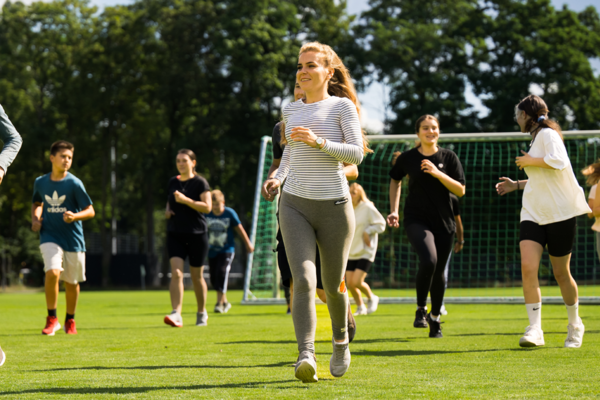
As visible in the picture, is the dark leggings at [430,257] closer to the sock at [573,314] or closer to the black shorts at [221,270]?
the sock at [573,314]

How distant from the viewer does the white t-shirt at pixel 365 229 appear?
10.8 meters

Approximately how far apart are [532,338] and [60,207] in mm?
4783

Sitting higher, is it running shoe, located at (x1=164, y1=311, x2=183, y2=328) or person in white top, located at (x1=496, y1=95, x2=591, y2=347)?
person in white top, located at (x1=496, y1=95, x2=591, y2=347)

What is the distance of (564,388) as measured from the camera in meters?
3.97

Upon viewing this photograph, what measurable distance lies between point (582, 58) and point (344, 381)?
105 ft

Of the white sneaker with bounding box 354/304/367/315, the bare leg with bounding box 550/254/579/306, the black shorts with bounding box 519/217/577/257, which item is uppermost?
the black shorts with bounding box 519/217/577/257

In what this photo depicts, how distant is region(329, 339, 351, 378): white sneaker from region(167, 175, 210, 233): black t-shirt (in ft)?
15.3

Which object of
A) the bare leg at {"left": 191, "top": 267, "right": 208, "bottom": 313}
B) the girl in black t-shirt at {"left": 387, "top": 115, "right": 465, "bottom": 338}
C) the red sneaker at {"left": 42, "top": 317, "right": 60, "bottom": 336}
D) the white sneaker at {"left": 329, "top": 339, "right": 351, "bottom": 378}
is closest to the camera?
the white sneaker at {"left": 329, "top": 339, "right": 351, "bottom": 378}

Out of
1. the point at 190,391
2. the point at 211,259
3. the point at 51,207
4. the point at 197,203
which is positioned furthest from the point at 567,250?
the point at 211,259

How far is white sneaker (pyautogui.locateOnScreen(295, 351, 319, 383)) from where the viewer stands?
13.4ft

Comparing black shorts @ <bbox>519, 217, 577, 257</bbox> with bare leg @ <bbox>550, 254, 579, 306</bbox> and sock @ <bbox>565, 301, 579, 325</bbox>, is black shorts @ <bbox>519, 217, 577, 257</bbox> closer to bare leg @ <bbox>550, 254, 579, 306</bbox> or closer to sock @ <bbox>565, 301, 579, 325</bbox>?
bare leg @ <bbox>550, 254, 579, 306</bbox>

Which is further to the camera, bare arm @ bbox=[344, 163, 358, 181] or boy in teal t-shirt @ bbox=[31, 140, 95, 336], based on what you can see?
boy in teal t-shirt @ bbox=[31, 140, 95, 336]

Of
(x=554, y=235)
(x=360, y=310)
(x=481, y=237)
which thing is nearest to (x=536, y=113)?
(x=554, y=235)

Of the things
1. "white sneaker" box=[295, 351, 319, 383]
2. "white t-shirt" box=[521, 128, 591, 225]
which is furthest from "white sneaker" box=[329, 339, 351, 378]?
"white t-shirt" box=[521, 128, 591, 225]
